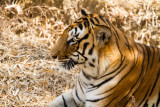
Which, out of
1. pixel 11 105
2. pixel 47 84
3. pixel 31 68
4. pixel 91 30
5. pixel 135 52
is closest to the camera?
pixel 91 30

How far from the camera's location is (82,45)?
2.04 m

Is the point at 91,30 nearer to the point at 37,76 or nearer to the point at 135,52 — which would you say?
the point at 135,52

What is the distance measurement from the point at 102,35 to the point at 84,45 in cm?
18

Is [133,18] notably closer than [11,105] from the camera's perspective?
No

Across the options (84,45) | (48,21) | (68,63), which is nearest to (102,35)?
(84,45)

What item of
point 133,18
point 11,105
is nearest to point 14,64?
point 11,105

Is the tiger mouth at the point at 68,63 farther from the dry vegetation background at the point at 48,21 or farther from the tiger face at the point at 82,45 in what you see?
the dry vegetation background at the point at 48,21

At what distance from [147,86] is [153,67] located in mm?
178

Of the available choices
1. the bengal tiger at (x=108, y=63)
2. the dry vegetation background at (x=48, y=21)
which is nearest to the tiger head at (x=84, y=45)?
the bengal tiger at (x=108, y=63)

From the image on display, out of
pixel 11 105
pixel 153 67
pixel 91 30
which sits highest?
pixel 91 30

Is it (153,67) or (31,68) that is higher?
(153,67)

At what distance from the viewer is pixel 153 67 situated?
2328 mm

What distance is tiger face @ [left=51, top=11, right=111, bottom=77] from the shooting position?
200 cm

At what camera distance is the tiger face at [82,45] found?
6.57ft
